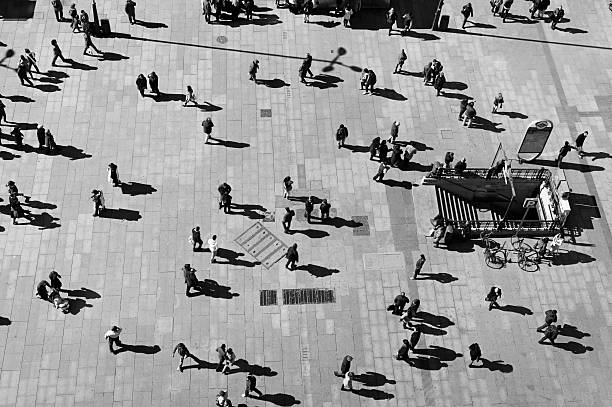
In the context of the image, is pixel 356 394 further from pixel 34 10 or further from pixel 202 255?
pixel 34 10

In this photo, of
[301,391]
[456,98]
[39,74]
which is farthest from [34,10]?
[301,391]

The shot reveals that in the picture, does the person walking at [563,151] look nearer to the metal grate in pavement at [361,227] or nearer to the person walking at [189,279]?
the metal grate in pavement at [361,227]

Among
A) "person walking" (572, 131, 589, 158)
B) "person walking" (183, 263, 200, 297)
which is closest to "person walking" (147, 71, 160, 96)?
"person walking" (183, 263, 200, 297)

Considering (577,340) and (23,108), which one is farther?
(23,108)

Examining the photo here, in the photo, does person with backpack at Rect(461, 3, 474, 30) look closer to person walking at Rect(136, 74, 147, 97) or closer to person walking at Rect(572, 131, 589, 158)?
person walking at Rect(572, 131, 589, 158)

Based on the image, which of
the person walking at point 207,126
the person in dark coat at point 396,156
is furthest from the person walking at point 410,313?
the person walking at point 207,126

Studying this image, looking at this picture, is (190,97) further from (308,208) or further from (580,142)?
(580,142)

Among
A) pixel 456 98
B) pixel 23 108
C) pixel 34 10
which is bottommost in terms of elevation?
pixel 23 108
